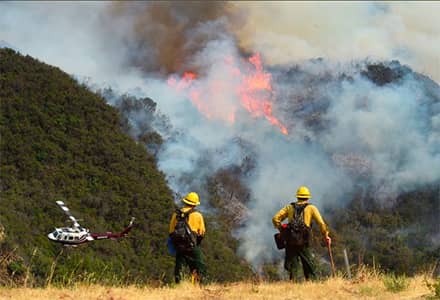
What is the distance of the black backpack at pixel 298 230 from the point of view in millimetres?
11875

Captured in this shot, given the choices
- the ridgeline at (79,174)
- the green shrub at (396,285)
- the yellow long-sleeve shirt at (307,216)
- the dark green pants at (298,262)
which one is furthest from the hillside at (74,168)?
the green shrub at (396,285)

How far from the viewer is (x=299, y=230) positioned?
1188 cm

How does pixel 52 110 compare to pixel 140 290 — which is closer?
pixel 140 290

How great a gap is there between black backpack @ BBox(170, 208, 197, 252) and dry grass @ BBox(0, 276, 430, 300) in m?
1.51

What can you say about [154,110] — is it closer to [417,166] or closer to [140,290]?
[417,166]

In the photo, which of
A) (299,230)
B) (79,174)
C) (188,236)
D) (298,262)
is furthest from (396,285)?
(79,174)

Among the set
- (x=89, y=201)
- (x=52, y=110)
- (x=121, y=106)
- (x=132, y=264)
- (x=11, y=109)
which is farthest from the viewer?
(x=121, y=106)

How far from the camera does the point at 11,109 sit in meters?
116

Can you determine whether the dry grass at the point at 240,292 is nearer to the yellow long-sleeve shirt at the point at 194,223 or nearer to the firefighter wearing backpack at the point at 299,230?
the firefighter wearing backpack at the point at 299,230

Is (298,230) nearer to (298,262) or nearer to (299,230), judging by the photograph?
(299,230)

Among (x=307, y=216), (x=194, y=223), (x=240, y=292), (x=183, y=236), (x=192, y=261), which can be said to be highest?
(x=307, y=216)

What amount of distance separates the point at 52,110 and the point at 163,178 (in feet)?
84.1

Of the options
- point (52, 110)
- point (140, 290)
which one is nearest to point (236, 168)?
point (52, 110)

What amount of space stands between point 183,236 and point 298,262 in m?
2.25
